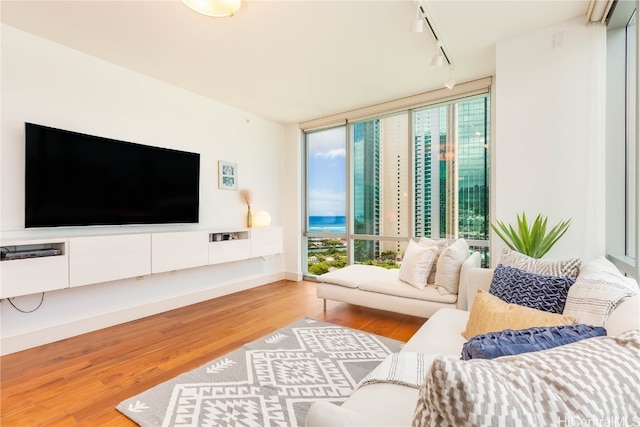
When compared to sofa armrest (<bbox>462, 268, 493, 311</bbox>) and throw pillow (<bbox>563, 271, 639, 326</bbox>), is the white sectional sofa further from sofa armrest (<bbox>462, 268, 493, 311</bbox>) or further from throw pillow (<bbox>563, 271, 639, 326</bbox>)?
throw pillow (<bbox>563, 271, 639, 326</bbox>)

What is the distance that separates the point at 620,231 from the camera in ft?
7.70

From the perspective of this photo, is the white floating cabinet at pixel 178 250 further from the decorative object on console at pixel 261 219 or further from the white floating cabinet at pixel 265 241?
the decorative object on console at pixel 261 219

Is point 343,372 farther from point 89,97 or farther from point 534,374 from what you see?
point 89,97

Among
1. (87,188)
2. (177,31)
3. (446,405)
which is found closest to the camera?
(446,405)

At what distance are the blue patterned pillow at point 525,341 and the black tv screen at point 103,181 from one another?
10.8 ft

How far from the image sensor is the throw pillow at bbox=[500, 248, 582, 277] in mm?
1682

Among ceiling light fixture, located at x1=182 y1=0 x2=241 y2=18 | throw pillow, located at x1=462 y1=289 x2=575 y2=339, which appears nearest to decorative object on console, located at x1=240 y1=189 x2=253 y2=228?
ceiling light fixture, located at x1=182 y1=0 x2=241 y2=18

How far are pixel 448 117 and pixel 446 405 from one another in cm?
406

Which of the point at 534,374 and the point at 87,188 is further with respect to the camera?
the point at 87,188

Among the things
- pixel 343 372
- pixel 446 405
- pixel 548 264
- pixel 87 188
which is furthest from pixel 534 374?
pixel 87 188

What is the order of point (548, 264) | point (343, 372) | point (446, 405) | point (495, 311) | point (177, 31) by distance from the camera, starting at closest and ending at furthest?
point (446, 405), point (495, 311), point (548, 264), point (343, 372), point (177, 31)

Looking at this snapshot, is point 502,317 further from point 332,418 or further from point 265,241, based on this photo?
point 265,241

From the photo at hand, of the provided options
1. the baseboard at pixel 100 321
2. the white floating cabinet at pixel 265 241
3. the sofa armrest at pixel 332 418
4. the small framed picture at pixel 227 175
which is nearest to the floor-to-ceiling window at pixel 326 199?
the white floating cabinet at pixel 265 241

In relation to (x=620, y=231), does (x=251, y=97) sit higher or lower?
higher
